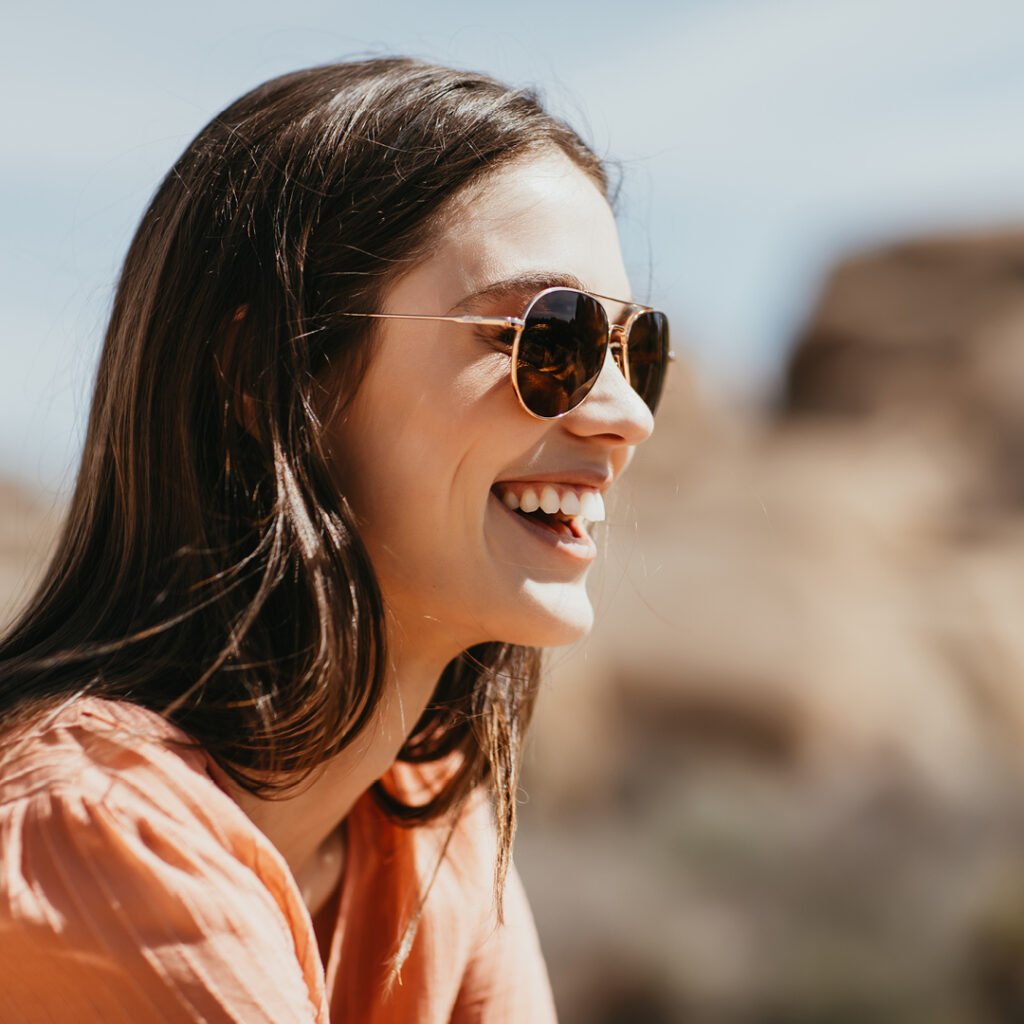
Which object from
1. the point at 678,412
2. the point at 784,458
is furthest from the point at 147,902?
the point at 678,412

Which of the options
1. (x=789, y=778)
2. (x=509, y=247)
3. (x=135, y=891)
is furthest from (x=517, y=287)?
(x=789, y=778)

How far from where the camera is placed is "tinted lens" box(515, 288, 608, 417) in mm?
1692

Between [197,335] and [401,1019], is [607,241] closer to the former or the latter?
[197,335]

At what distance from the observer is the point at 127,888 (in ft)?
4.39

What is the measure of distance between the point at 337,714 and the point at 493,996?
63cm

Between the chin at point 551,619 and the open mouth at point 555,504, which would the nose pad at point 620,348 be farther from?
the chin at point 551,619

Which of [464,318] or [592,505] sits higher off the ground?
[464,318]

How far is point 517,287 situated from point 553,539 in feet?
1.08

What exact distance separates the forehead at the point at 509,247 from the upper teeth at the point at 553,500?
0.24 metres

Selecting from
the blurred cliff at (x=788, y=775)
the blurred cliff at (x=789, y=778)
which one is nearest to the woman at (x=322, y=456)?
the blurred cliff at (x=789, y=778)

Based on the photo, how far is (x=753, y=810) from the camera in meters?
10.3

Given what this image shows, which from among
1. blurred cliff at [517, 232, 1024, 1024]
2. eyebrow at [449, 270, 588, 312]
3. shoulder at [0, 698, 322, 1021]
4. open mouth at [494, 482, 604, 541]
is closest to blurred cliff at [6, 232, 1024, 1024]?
blurred cliff at [517, 232, 1024, 1024]

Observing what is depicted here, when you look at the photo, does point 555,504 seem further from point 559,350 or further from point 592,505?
point 559,350

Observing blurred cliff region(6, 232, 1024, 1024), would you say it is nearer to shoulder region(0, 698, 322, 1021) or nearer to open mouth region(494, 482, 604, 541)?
open mouth region(494, 482, 604, 541)
